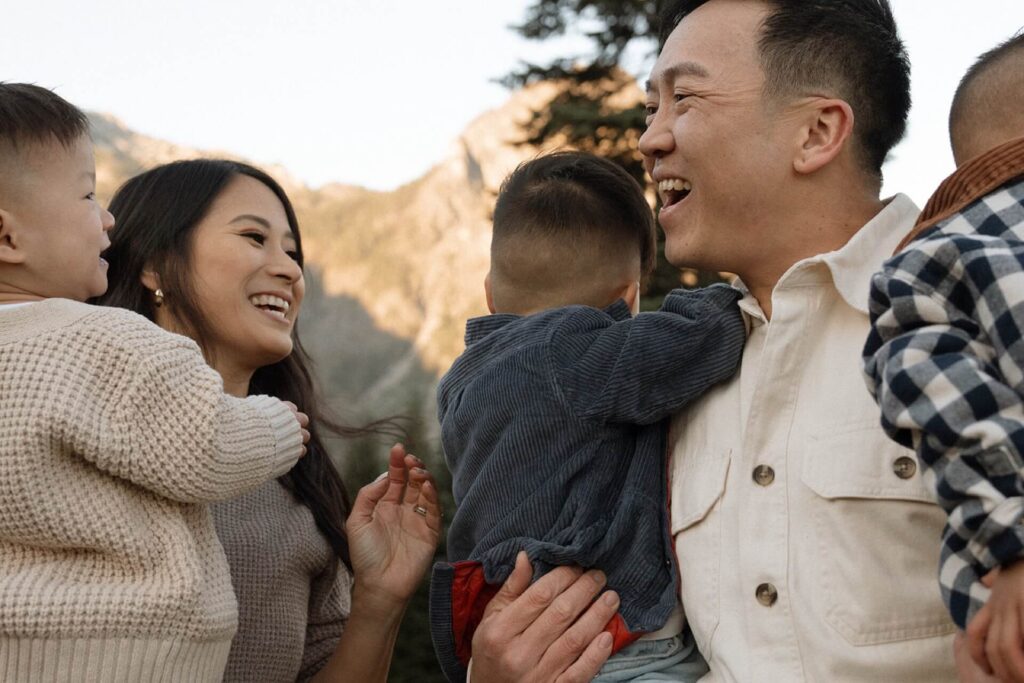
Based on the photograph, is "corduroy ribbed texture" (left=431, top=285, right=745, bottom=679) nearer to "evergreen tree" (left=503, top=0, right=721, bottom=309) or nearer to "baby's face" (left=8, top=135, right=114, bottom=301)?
"baby's face" (left=8, top=135, right=114, bottom=301)

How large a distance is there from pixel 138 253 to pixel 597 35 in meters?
8.87

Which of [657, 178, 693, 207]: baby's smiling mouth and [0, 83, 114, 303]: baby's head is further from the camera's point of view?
[657, 178, 693, 207]: baby's smiling mouth

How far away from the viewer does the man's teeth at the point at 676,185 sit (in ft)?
9.12

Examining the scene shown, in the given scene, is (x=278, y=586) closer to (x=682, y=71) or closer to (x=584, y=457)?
(x=584, y=457)

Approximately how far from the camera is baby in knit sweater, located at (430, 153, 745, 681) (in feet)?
8.76

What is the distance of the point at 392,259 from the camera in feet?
165

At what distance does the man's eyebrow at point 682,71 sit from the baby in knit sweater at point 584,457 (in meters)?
0.50

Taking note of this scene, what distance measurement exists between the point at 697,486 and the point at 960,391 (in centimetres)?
94

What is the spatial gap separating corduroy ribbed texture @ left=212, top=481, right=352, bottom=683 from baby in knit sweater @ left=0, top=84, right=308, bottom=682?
567 millimetres

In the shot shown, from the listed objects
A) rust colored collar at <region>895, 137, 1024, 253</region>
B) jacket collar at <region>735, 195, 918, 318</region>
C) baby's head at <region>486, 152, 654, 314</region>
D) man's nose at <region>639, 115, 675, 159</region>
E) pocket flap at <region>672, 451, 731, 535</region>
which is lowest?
pocket flap at <region>672, 451, 731, 535</region>

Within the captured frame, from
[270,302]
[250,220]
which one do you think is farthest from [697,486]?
[250,220]

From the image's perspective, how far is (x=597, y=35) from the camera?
38.8 feet

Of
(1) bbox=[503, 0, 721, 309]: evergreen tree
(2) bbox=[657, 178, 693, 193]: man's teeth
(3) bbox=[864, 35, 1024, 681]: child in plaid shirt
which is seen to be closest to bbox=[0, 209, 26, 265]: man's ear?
(2) bbox=[657, 178, 693, 193]: man's teeth

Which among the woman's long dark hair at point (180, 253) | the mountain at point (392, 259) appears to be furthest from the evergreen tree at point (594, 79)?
the mountain at point (392, 259)
